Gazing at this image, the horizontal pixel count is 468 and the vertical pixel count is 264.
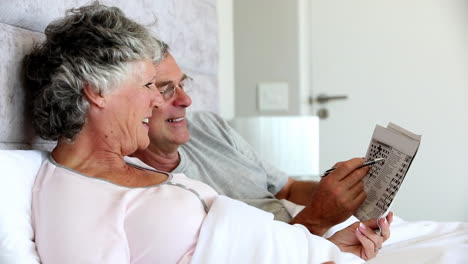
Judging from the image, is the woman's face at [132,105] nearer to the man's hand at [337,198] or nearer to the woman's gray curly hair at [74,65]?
the woman's gray curly hair at [74,65]

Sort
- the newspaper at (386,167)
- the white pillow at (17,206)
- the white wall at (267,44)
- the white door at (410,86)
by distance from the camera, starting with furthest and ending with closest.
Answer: the white wall at (267,44) → the white door at (410,86) → the newspaper at (386,167) → the white pillow at (17,206)

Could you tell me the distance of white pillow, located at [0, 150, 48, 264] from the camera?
1048 millimetres

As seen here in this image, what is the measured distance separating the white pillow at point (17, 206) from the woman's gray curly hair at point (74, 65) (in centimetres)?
10

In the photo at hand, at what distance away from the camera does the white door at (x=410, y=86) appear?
3.14m

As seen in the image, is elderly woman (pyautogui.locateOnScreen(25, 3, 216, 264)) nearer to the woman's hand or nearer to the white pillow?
the white pillow

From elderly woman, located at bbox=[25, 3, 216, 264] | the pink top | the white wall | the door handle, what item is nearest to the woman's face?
elderly woman, located at bbox=[25, 3, 216, 264]

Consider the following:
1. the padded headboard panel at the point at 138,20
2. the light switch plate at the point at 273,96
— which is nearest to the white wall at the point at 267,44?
the light switch plate at the point at 273,96

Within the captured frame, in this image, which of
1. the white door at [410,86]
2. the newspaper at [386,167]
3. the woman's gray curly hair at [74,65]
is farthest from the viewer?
the white door at [410,86]

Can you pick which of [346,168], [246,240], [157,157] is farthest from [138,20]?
[246,240]

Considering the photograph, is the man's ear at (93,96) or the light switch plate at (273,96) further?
the light switch plate at (273,96)

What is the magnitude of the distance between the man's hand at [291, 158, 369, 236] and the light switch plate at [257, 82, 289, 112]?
1791 millimetres

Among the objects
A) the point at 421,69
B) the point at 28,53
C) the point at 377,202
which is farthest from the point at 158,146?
the point at 421,69

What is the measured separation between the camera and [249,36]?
3303mm

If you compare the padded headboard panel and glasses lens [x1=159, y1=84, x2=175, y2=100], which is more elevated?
the padded headboard panel
